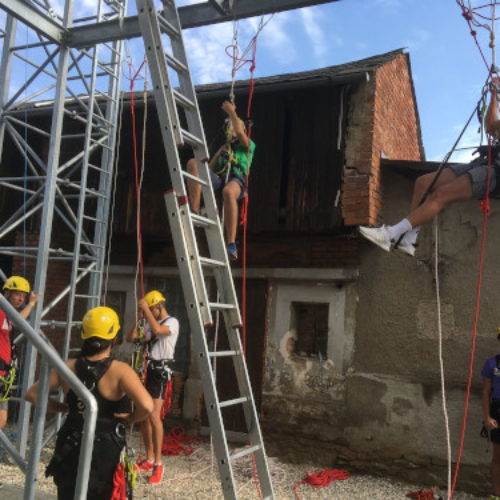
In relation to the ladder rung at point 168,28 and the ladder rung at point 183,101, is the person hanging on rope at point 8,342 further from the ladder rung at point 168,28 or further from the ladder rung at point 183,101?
the ladder rung at point 168,28

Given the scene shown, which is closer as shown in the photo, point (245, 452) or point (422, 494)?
point (245, 452)

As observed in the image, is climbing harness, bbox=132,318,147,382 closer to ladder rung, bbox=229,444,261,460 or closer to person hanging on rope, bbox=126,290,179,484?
person hanging on rope, bbox=126,290,179,484

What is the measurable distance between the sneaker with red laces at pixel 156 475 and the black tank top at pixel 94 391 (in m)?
2.90

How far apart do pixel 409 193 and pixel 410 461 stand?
10.9 feet

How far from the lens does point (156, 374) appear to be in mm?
5609

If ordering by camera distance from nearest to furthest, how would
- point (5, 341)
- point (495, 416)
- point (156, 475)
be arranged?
point (5, 341)
point (495, 416)
point (156, 475)

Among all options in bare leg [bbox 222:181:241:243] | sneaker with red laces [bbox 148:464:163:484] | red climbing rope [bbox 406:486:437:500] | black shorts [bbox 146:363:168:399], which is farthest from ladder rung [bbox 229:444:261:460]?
red climbing rope [bbox 406:486:437:500]

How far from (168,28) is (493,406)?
4.98 m

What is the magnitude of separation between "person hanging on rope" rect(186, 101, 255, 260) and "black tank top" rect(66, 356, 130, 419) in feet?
6.32

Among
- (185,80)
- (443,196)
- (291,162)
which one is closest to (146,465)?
(185,80)

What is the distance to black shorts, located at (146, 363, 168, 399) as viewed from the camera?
557 centimetres

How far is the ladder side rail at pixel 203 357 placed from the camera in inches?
129

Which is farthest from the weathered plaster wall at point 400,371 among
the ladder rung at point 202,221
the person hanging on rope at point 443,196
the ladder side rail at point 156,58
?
the ladder side rail at point 156,58

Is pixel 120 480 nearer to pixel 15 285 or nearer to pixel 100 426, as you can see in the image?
pixel 100 426
